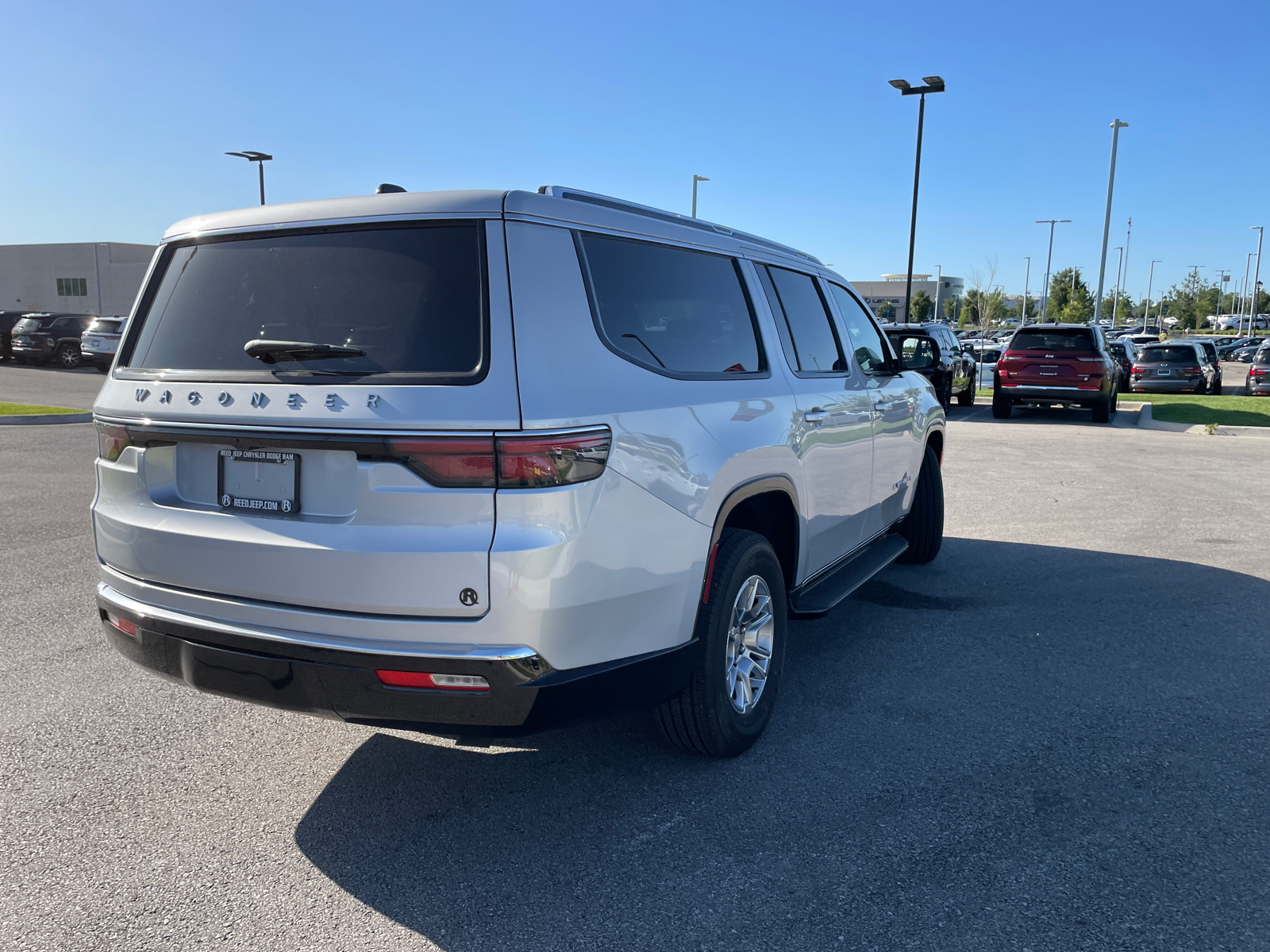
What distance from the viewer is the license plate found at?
9.21 ft

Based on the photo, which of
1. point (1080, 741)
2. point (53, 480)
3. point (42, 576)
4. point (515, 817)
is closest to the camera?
point (515, 817)

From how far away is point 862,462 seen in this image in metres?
4.93

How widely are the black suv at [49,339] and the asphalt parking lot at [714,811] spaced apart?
30.1 m

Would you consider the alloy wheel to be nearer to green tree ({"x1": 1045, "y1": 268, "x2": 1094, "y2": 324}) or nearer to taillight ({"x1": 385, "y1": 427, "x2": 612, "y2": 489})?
taillight ({"x1": 385, "y1": 427, "x2": 612, "y2": 489})

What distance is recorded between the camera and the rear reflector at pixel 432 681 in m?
2.70

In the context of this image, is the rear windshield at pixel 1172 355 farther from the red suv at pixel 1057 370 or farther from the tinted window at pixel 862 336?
the tinted window at pixel 862 336

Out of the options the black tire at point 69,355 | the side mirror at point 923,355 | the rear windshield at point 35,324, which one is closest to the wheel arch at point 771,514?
the side mirror at point 923,355

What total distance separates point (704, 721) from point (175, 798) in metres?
1.84

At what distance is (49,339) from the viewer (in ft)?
102

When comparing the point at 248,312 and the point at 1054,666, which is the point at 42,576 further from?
the point at 1054,666

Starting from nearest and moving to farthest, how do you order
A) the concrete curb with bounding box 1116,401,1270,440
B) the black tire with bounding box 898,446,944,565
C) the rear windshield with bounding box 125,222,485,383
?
the rear windshield with bounding box 125,222,485,383, the black tire with bounding box 898,446,944,565, the concrete curb with bounding box 1116,401,1270,440

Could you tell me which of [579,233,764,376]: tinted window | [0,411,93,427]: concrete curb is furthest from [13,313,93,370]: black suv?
[579,233,764,376]: tinted window

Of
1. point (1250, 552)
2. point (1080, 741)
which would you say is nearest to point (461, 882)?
point (1080, 741)

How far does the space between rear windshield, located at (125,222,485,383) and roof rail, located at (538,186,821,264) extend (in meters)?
0.48
